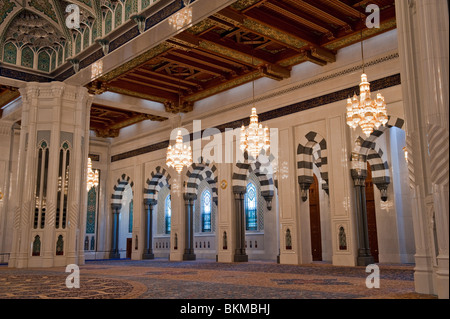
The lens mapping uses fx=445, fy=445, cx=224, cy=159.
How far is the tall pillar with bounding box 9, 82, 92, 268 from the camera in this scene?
8.71 metres

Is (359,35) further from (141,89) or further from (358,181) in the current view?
(141,89)

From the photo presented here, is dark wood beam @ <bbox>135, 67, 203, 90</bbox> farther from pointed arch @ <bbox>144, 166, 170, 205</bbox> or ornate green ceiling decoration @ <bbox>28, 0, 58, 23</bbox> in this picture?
pointed arch @ <bbox>144, 166, 170, 205</bbox>

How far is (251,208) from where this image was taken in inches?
527

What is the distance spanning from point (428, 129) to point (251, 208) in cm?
1039

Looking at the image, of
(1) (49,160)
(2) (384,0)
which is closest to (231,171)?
(1) (49,160)

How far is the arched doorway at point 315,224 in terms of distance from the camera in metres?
11.4

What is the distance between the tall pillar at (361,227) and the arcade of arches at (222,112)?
0.06 ft

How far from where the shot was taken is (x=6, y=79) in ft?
30.1

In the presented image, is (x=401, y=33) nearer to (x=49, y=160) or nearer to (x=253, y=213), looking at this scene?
(x=49, y=160)

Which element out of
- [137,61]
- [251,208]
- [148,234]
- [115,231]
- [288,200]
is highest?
[137,61]

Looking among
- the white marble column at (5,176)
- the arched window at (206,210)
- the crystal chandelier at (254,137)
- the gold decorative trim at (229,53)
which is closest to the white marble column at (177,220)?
the arched window at (206,210)

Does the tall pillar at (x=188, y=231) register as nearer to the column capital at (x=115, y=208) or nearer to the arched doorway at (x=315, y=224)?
the arched doorway at (x=315, y=224)

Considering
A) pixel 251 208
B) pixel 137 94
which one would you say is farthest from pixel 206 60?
pixel 251 208

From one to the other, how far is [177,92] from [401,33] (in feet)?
25.6
